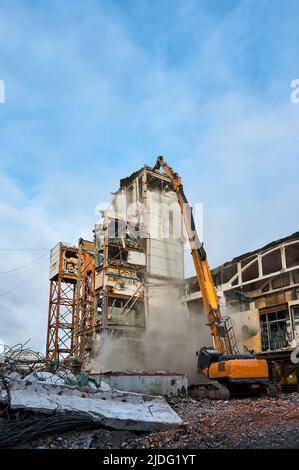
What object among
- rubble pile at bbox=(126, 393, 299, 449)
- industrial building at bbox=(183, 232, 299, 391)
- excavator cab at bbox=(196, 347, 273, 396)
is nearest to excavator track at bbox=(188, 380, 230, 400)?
excavator cab at bbox=(196, 347, 273, 396)

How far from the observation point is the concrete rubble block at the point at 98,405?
865 centimetres

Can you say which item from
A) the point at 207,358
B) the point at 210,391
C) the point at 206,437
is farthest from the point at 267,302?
the point at 206,437

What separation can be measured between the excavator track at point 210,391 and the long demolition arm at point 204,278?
7.49 ft

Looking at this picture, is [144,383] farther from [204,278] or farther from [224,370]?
[204,278]

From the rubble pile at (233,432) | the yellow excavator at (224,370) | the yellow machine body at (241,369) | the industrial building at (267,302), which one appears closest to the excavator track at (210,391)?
the yellow excavator at (224,370)

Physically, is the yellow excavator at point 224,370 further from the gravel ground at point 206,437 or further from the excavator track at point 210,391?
the gravel ground at point 206,437

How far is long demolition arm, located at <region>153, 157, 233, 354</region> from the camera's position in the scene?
1959cm

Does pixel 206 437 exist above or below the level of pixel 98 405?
below

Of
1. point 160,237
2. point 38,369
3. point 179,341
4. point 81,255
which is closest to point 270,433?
point 38,369

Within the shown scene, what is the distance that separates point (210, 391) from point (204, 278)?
21.2 feet

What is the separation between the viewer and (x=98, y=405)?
31.1 feet

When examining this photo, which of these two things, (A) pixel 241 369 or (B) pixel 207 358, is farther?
(B) pixel 207 358

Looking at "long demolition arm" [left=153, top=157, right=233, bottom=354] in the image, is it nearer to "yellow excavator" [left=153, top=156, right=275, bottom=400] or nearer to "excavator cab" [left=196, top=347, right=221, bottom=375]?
"yellow excavator" [left=153, top=156, right=275, bottom=400]
